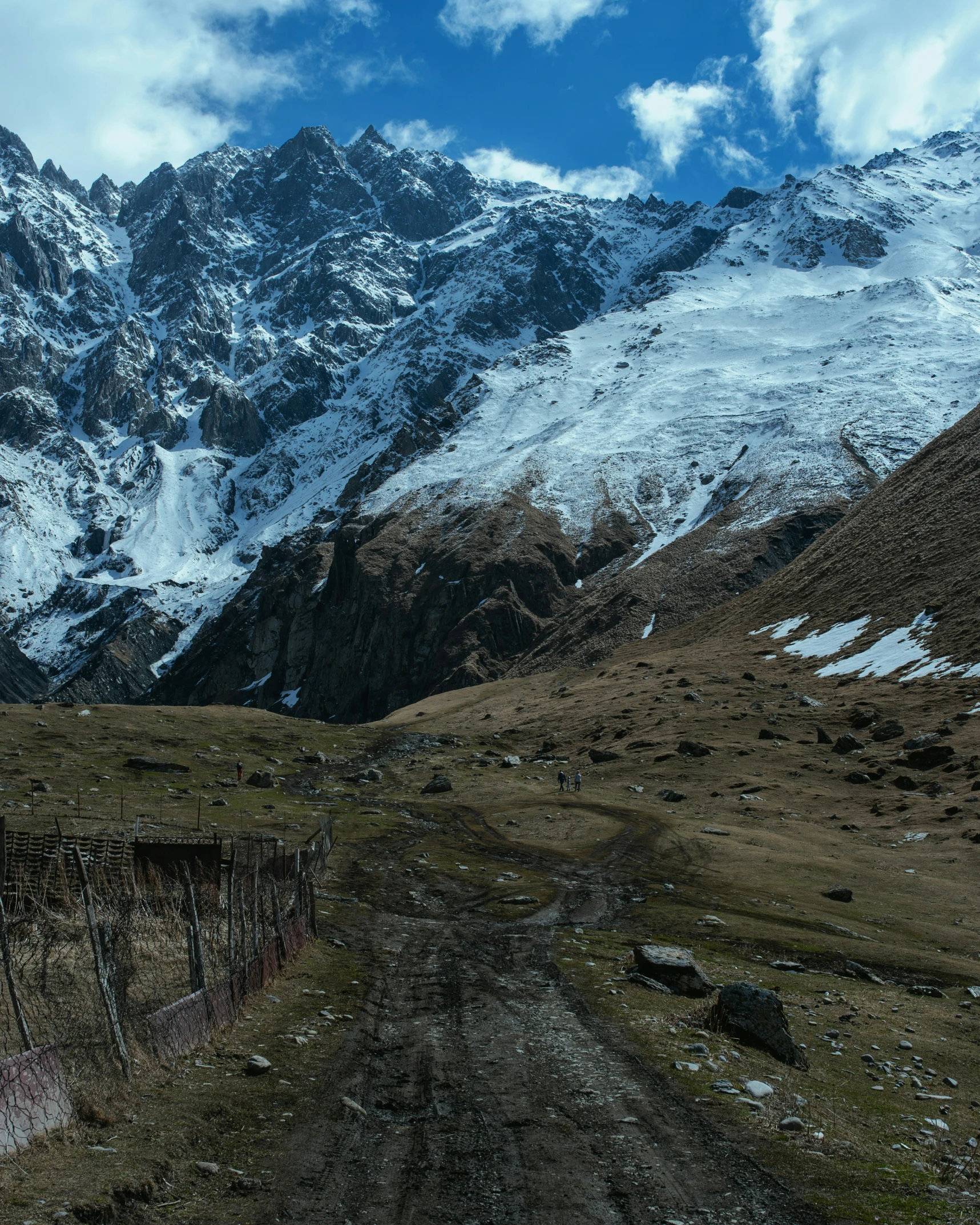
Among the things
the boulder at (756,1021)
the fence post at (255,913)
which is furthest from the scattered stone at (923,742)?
the fence post at (255,913)

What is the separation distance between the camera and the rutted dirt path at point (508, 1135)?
951cm

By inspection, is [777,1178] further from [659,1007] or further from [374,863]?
[374,863]

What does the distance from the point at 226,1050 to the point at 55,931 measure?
3.92 meters

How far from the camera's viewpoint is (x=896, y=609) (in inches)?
3632

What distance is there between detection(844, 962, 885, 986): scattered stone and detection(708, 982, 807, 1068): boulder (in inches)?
339

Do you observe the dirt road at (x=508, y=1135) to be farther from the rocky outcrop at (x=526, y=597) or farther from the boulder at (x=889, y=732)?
the rocky outcrop at (x=526, y=597)

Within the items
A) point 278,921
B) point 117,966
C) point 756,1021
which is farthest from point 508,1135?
point 278,921

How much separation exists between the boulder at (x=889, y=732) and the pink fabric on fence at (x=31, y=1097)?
62086mm

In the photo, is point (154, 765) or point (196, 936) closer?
point (196, 936)

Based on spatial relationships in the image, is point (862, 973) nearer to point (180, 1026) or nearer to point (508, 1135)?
point (508, 1135)

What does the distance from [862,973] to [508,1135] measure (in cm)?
1598

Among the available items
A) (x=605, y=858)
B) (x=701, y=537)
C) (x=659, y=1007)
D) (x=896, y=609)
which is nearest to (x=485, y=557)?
(x=701, y=537)

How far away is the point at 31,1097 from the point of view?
986 cm

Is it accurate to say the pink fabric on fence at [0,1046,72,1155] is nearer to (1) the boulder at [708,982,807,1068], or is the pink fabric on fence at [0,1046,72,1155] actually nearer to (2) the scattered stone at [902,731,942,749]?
(1) the boulder at [708,982,807,1068]
